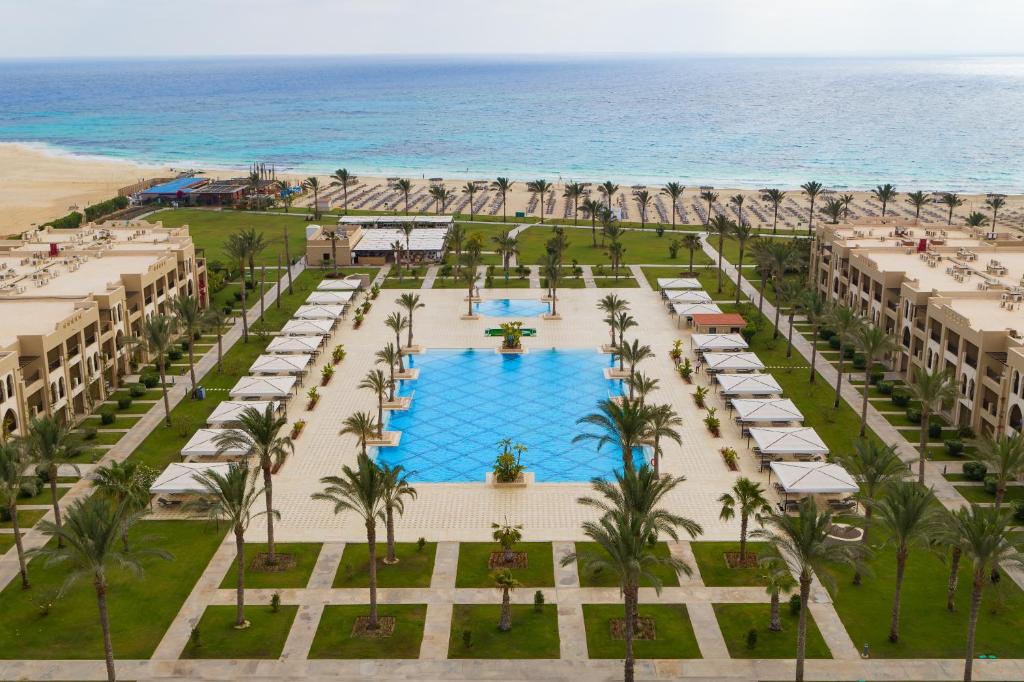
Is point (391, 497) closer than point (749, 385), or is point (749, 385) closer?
point (391, 497)

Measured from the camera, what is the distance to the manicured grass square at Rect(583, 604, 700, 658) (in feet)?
110

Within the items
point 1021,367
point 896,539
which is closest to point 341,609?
point 896,539

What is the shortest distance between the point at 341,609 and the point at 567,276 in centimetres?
5927

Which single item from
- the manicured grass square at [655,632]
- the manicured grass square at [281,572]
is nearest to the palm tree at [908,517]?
the manicured grass square at [655,632]

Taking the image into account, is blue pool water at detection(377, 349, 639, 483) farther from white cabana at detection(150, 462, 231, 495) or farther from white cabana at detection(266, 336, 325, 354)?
white cabana at detection(150, 462, 231, 495)

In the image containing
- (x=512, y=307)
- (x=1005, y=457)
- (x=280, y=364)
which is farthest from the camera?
(x=512, y=307)

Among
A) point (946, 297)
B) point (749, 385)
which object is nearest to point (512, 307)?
point (749, 385)

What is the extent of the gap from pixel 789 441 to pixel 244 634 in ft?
96.1

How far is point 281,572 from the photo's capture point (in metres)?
39.0

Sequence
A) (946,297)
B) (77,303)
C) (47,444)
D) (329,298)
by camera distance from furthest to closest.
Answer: (329,298) → (946,297) → (77,303) → (47,444)

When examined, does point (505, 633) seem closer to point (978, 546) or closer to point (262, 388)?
point (978, 546)

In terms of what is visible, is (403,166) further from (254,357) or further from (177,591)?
(177,591)

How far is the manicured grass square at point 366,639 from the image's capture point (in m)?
33.4

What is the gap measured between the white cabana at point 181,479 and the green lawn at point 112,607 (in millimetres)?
2530
